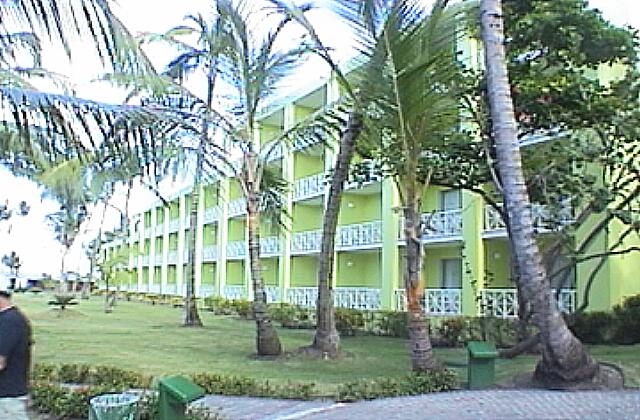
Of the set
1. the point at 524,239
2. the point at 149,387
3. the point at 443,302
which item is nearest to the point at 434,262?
the point at 443,302

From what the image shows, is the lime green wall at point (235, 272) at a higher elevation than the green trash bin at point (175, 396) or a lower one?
higher

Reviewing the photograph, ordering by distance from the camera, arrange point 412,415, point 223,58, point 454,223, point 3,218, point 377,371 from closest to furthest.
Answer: point 412,415 → point 377,371 → point 223,58 → point 454,223 → point 3,218

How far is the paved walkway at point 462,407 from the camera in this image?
820cm

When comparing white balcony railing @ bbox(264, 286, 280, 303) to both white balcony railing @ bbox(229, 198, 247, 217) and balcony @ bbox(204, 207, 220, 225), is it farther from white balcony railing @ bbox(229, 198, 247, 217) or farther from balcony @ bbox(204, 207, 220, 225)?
balcony @ bbox(204, 207, 220, 225)

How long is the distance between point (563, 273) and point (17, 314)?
527 inches

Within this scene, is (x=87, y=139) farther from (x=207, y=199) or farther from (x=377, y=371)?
(x=207, y=199)

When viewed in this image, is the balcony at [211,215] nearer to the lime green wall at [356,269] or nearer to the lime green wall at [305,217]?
the lime green wall at [305,217]

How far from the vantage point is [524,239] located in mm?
9883

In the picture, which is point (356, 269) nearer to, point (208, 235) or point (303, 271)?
point (303, 271)

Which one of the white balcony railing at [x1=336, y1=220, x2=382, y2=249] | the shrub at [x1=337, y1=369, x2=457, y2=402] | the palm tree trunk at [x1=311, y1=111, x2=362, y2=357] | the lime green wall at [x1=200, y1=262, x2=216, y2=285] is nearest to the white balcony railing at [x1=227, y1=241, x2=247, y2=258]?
the lime green wall at [x1=200, y1=262, x2=216, y2=285]

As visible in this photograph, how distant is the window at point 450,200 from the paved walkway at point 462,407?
604 inches

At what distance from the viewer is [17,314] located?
557 centimetres

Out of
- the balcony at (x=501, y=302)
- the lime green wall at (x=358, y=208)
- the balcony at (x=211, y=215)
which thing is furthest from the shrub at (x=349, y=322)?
the balcony at (x=211, y=215)

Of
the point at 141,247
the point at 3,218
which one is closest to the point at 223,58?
the point at 3,218
